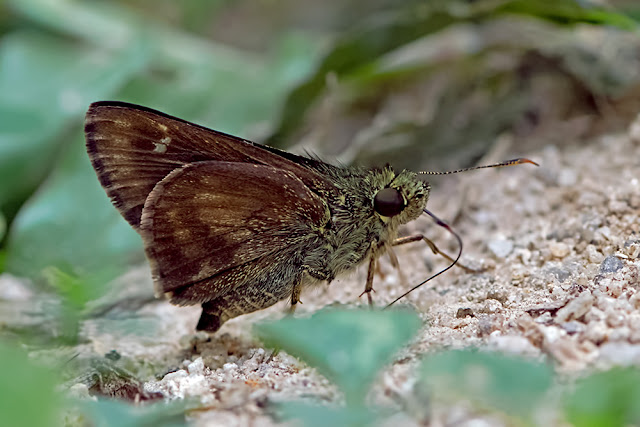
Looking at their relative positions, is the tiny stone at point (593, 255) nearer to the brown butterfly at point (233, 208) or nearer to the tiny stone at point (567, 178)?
the brown butterfly at point (233, 208)

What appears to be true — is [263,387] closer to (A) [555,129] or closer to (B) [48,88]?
(A) [555,129]

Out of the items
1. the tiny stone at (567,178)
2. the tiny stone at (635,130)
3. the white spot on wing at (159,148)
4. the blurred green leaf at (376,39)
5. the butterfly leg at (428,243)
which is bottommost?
the butterfly leg at (428,243)

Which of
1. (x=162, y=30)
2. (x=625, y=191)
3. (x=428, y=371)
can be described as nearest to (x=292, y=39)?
(x=162, y=30)

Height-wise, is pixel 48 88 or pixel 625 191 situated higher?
pixel 48 88

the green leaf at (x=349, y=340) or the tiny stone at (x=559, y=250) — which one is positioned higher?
the tiny stone at (x=559, y=250)

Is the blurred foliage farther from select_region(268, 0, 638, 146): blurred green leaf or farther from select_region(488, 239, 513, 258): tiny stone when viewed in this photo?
select_region(268, 0, 638, 146): blurred green leaf

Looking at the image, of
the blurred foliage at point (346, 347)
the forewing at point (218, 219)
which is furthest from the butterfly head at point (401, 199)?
the blurred foliage at point (346, 347)

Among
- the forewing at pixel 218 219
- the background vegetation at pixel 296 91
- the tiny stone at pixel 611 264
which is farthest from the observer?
the background vegetation at pixel 296 91
